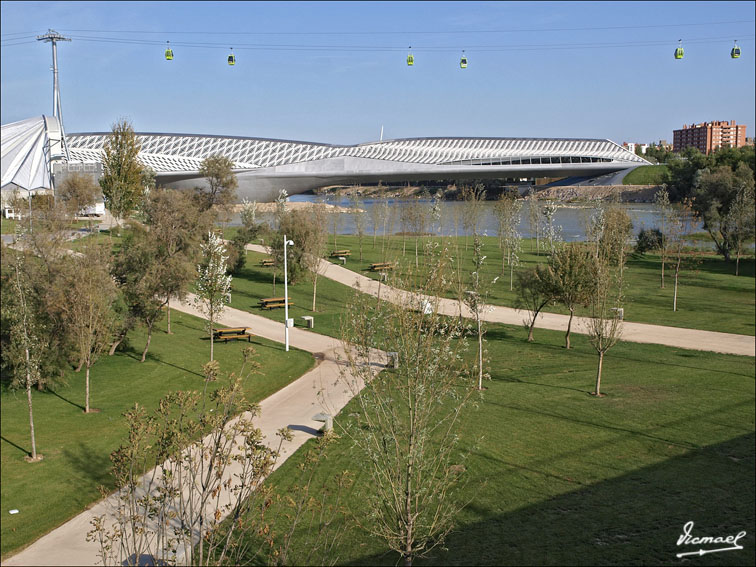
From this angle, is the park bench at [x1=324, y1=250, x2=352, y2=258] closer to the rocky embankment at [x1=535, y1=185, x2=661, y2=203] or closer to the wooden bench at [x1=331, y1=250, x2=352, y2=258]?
the wooden bench at [x1=331, y1=250, x2=352, y2=258]

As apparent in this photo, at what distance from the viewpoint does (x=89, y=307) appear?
51.1 feet

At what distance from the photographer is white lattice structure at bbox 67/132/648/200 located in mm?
76312

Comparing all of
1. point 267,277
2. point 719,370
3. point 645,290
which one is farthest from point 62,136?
point 645,290

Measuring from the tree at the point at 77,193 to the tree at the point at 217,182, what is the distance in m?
5.78

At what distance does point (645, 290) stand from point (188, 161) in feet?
132

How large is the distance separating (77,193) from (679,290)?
28.6m

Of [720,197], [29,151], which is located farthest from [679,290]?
[29,151]

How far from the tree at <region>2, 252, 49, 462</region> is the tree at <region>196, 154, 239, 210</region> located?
2145 centimetres

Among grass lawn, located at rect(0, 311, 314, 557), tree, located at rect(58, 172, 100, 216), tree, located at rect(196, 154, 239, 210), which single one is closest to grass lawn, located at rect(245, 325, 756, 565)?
grass lawn, located at rect(0, 311, 314, 557)

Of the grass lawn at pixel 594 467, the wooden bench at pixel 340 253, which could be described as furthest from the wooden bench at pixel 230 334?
the wooden bench at pixel 340 253

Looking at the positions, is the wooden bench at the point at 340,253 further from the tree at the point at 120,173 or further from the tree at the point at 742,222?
the tree at the point at 120,173

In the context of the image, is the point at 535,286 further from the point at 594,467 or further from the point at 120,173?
the point at 120,173

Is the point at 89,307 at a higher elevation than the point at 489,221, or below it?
below

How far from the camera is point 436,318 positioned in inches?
306
